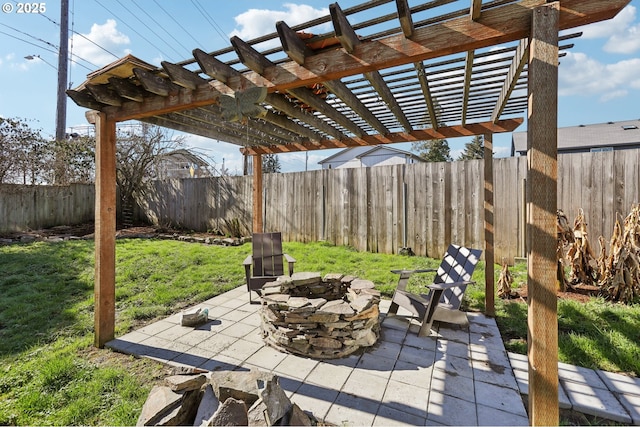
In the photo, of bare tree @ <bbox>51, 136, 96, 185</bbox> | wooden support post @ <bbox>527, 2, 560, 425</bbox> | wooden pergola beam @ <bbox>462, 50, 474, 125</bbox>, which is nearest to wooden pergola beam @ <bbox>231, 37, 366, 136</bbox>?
wooden pergola beam @ <bbox>462, 50, 474, 125</bbox>

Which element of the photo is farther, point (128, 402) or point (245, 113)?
point (245, 113)

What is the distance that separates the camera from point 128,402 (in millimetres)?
1861

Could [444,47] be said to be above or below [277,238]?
above

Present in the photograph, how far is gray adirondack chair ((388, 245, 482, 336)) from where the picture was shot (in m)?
2.78

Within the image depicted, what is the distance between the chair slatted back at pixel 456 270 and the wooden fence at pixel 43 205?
9672 millimetres

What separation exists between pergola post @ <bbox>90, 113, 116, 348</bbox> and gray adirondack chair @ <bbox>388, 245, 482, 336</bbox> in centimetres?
278

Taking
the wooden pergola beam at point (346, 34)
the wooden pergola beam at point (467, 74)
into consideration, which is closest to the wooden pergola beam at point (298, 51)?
the wooden pergola beam at point (346, 34)

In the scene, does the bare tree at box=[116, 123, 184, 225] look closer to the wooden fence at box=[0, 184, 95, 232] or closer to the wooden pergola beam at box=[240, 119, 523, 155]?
the wooden fence at box=[0, 184, 95, 232]

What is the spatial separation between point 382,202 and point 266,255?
2929 millimetres

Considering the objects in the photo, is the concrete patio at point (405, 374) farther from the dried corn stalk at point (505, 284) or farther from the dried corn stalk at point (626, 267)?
the dried corn stalk at point (626, 267)

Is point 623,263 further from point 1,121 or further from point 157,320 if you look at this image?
point 1,121

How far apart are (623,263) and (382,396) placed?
3.45 metres

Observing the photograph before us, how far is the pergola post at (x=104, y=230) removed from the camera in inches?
103

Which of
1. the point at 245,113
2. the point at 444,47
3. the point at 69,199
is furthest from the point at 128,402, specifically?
the point at 69,199
